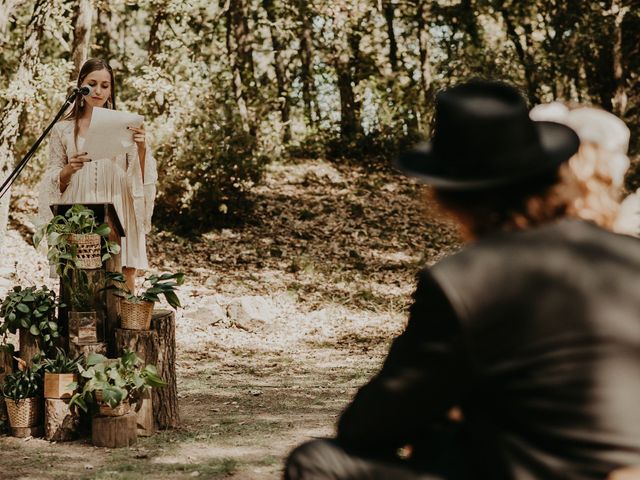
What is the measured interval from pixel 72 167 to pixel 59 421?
5.23 ft

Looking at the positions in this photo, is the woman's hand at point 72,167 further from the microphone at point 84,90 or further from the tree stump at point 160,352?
the tree stump at point 160,352

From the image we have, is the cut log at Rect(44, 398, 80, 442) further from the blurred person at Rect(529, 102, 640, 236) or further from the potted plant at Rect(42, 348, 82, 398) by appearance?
the blurred person at Rect(529, 102, 640, 236)

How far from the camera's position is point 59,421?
5.22 m

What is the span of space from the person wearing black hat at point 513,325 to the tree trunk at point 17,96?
10.2 m

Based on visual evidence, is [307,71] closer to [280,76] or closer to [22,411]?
[280,76]

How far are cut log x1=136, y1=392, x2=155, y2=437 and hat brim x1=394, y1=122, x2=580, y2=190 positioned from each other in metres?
3.69

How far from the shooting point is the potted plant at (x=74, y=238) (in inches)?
204

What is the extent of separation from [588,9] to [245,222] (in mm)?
6805

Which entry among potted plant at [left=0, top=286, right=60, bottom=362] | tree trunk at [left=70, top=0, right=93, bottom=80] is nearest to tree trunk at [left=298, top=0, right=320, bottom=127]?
tree trunk at [left=70, top=0, right=93, bottom=80]

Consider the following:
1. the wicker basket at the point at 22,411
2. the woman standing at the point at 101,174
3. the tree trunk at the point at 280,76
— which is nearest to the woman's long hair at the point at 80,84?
the woman standing at the point at 101,174

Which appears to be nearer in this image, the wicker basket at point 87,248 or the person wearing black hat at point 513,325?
the person wearing black hat at point 513,325

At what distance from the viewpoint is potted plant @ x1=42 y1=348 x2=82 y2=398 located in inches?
203

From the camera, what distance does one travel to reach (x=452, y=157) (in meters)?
1.89

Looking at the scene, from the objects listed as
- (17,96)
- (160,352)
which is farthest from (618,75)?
(160,352)
